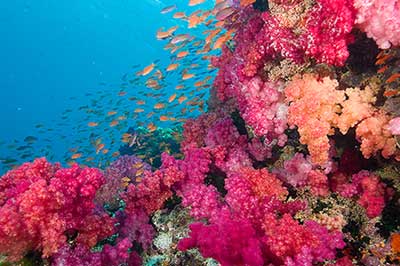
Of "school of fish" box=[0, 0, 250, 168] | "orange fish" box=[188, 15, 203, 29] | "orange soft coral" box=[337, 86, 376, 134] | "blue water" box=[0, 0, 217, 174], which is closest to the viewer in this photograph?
"orange soft coral" box=[337, 86, 376, 134]

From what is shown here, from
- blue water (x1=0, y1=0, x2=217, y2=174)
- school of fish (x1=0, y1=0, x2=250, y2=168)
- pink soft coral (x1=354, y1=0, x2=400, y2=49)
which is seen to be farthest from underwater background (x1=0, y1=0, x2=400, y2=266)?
blue water (x1=0, y1=0, x2=217, y2=174)

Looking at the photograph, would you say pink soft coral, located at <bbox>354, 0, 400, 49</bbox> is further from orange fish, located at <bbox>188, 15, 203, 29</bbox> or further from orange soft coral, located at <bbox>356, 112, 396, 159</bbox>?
orange fish, located at <bbox>188, 15, 203, 29</bbox>

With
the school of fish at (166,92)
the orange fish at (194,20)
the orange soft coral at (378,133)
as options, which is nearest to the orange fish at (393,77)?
the orange soft coral at (378,133)

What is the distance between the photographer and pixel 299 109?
138 inches

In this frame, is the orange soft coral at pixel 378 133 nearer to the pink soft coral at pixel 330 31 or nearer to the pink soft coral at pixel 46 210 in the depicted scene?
the pink soft coral at pixel 330 31

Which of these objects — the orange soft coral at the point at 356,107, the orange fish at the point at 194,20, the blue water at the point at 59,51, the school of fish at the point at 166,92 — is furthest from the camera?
the blue water at the point at 59,51

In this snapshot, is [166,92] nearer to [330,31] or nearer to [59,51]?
[330,31]

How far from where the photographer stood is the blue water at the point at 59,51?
79188mm

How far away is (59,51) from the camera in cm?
8806

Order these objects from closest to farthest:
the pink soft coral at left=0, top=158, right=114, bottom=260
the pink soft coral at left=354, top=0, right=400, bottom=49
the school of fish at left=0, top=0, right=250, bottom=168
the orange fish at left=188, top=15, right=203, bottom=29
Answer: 1. the pink soft coral at left=354, top=0, right=400, bottom=49
2. the pink soft coral at left=0, top=158, right=114, bottom=260
3. the school of fish at left=0, top=0, right=250, bottom=168
4. the orange fish at left=188, top=15, right=203, bottom=29

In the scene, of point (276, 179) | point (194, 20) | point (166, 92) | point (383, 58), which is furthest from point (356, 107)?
point (166, 92)

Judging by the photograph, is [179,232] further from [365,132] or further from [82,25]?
[82,25]

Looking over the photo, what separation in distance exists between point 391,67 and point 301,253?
214 centimetres

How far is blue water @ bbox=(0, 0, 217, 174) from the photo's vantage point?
260 feet
